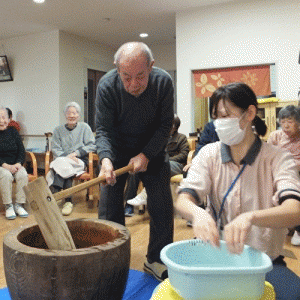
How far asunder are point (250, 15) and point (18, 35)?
463 cm

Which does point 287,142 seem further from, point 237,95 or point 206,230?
point 206,230

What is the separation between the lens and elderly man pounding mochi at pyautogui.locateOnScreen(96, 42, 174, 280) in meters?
1.90

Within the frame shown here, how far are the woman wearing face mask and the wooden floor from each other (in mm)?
1176

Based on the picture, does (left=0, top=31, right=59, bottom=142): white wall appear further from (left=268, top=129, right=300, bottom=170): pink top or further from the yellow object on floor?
the yellow object on floor

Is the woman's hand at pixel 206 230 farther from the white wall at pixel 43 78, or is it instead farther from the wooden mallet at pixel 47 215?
the white wall at pixel 43 78

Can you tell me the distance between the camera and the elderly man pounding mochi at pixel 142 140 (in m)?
1.90

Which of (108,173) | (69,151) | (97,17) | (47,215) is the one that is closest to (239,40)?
(97,17)

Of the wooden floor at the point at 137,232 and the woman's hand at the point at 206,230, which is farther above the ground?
the woman's hand at the point at 206,230

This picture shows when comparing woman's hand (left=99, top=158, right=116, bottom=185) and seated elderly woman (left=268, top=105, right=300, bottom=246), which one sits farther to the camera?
seated elderly woman (left=268, top=105, right=300, bottom=246)

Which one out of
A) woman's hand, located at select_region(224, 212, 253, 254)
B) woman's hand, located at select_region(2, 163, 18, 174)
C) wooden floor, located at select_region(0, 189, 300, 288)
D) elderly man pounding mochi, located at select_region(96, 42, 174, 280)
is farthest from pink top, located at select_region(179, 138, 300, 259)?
woman's hand, located at select_region(2, 163, 18, 174)

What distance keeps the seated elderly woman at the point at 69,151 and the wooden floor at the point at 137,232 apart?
25cm

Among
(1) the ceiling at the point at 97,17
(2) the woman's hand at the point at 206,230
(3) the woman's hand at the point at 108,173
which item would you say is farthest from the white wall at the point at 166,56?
(2) the woman's hand at the point at 206,230

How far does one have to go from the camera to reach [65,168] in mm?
3918

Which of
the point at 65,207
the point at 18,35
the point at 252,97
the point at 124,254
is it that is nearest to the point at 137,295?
the point at 124,254
